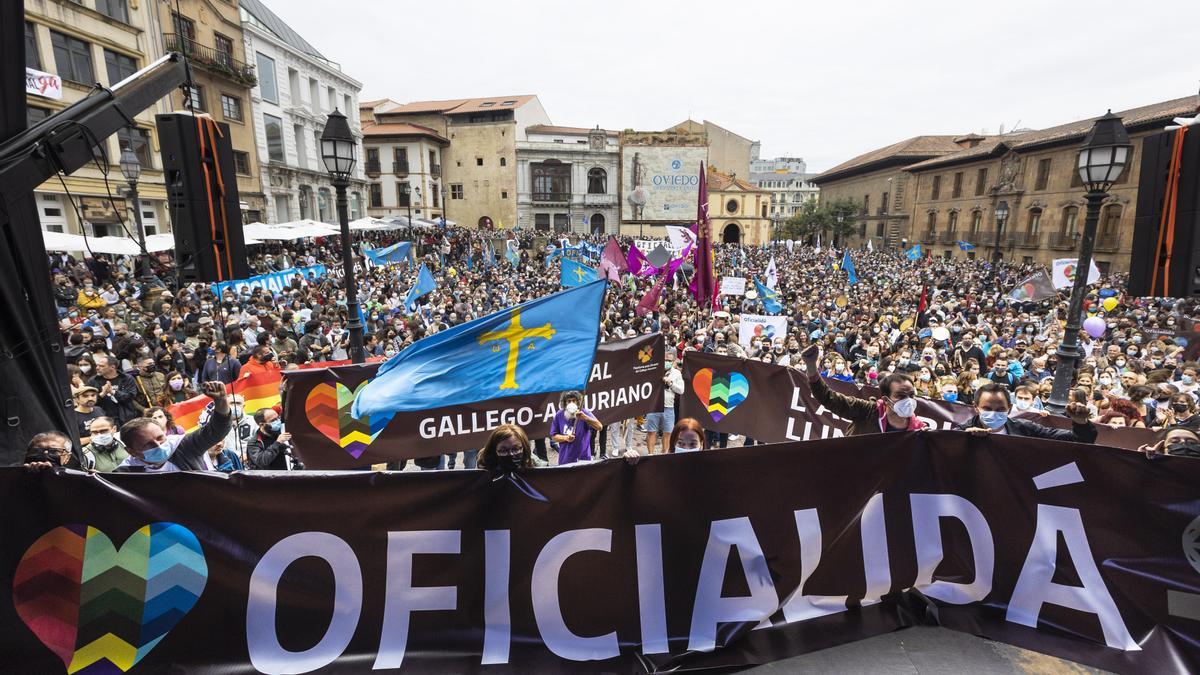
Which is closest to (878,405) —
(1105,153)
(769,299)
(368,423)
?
(1105,153)

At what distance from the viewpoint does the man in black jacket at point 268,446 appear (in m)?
5.19

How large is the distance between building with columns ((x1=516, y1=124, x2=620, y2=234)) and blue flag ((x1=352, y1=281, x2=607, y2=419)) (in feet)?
178

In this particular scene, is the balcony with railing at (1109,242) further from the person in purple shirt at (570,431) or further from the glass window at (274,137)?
the glass window at (274,137)

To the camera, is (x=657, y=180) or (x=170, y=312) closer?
(x=170, y=312)

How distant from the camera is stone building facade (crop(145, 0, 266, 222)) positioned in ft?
88.9

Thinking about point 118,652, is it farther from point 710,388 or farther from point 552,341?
point 710,388

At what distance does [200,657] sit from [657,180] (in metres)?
58.6

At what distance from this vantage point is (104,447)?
465 cm

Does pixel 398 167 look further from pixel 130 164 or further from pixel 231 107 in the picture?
pixel 130 164

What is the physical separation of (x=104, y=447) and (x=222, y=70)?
108 ft

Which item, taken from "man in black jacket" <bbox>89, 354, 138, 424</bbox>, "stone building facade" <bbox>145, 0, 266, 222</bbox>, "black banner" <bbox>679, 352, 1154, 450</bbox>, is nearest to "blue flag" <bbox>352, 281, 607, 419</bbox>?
"black banner" <bbox>679, 352, 1154, 450</bbox>

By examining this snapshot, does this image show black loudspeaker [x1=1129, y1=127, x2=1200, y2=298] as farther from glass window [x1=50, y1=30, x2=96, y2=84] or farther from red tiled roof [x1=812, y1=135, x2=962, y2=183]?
red tiled roof [x1=812, y1=135, x2=962, y2=183]

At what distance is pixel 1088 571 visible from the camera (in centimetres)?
341

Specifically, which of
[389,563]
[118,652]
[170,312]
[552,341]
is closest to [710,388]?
[552,341]
